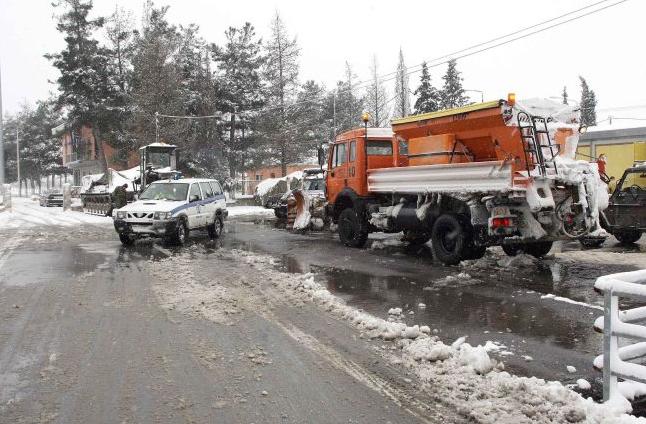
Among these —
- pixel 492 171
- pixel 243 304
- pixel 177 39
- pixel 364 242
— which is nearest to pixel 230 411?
pixel 243 304

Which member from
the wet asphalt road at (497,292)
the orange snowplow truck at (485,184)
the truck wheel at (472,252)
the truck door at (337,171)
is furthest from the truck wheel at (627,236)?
the truck door at (337,171)

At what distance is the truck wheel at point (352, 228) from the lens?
13461mm

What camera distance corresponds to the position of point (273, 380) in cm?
466

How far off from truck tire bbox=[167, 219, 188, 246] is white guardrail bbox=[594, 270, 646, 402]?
458 inches

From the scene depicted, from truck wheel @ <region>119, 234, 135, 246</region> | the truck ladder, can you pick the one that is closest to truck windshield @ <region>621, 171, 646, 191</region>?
the truck ladder

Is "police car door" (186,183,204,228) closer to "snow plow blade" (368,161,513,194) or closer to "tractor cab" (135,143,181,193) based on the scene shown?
"snow plow blade" (368,161,513,194)

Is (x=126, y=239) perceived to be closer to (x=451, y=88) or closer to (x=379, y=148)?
(x=379, y=148)

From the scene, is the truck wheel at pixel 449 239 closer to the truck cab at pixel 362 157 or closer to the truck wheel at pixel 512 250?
the truck wheel at pixel 512 250

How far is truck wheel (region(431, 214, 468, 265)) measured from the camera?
10.3m

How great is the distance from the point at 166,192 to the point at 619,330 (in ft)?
43.4

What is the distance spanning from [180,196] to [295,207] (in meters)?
5.77

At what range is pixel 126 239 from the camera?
14469 millimetres

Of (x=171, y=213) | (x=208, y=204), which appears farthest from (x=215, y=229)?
(x=171, y=213)

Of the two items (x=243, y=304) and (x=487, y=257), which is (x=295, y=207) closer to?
(x=487, y=257)
